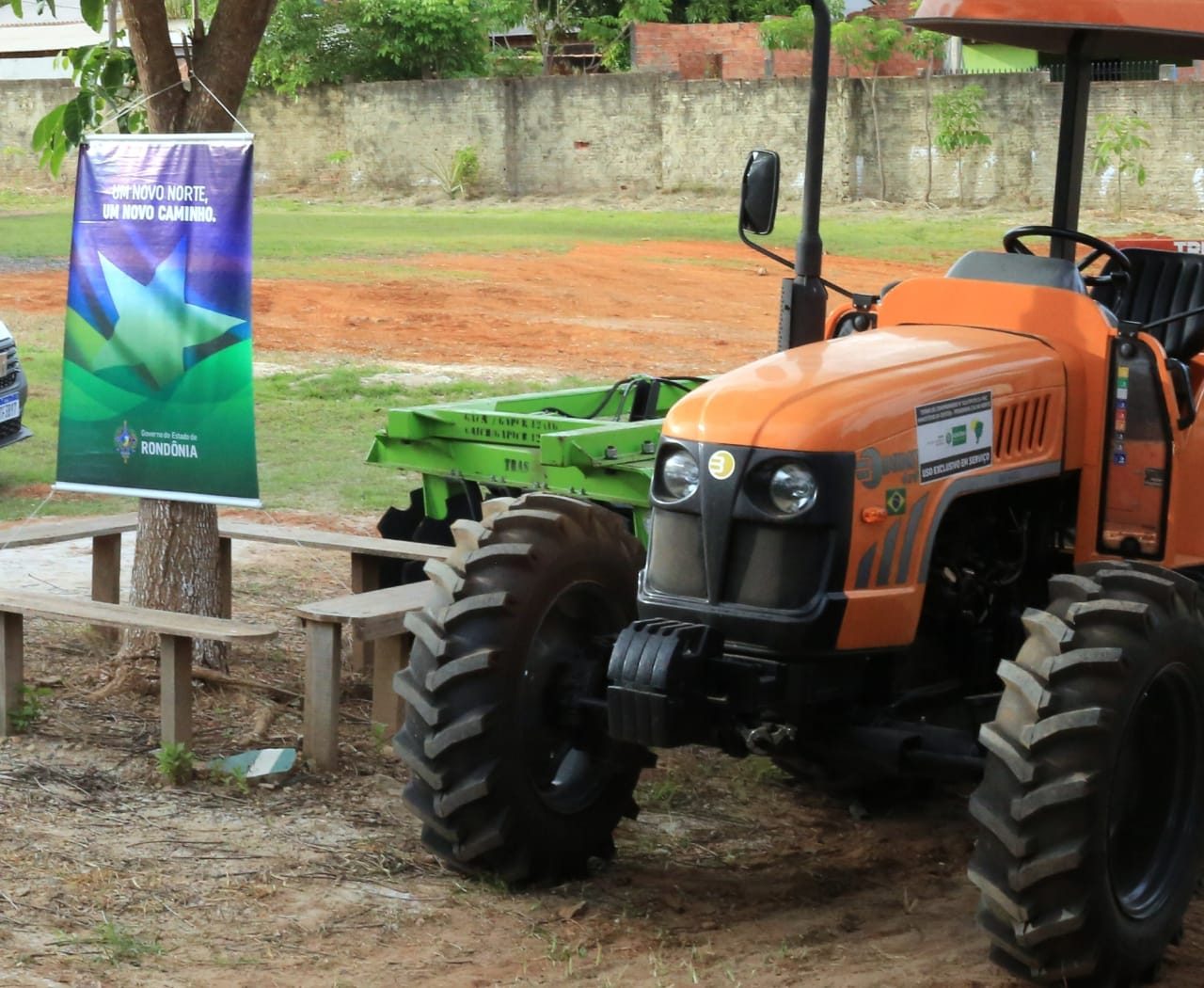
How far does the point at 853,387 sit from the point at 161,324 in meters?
3.03

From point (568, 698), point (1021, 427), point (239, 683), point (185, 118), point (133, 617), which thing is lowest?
point (239, 683)

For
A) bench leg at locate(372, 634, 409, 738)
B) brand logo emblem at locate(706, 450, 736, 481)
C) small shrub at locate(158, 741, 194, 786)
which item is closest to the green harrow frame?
bench leg at locate(372, 634, 409, 738)

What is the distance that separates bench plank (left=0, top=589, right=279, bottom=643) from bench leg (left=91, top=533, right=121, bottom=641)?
111 cm

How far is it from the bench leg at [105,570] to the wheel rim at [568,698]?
314 centimetres

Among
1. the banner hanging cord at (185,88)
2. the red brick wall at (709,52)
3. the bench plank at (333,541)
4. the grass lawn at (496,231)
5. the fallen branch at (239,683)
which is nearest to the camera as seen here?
the banner hanging cord at (185,88)

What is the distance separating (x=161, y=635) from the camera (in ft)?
19.8

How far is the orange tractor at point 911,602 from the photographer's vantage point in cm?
431

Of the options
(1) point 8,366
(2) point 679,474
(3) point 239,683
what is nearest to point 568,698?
(2) point 679,474

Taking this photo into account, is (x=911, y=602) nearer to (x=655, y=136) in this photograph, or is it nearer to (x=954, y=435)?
(x=954, y=435)

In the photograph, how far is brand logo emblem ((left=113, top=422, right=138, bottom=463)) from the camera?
6.61 meters

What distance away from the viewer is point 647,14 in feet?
152

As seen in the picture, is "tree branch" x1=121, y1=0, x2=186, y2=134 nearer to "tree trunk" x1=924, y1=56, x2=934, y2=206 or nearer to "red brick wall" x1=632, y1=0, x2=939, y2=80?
"tree trunk" x1=924, y1=56, x2=934, y2=206

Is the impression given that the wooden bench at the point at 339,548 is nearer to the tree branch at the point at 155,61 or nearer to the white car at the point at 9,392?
the tree branch at the point at 155,61

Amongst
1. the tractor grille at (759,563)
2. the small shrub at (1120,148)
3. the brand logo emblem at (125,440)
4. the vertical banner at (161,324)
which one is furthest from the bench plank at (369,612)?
the small shrub at (1120,148)
